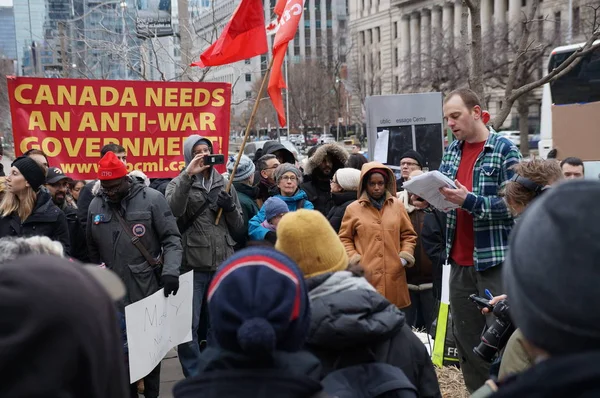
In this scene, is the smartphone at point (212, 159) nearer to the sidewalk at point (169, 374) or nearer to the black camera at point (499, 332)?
the sidewalk at point (169, 374)

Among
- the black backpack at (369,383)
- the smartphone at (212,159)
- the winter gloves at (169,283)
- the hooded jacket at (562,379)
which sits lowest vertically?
the winter gloves at (169,283)

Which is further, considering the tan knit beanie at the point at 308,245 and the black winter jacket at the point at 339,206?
the black winter jacket at the point at 339,206

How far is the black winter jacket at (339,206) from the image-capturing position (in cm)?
731

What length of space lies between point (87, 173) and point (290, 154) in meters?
3.02

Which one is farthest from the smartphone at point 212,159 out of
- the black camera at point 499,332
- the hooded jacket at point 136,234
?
the black camera at point 499,332

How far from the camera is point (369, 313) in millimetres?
2799

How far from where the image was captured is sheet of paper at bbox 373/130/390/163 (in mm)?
9703

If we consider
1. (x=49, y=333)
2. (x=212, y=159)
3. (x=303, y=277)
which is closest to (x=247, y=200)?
(x=212, y=159)

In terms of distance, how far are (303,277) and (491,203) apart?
8.52 ft

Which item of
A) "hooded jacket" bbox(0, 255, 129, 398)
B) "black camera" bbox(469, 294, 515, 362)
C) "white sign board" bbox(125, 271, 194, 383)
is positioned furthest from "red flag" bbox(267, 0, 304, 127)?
"hooded jacket" bbox(0, 255, 129, 398)

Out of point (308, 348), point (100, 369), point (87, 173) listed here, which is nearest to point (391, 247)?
point (87, 173)

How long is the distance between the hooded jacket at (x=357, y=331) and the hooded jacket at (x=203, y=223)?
3.76 metres

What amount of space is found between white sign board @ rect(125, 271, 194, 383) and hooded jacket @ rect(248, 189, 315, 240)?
81 centimetres

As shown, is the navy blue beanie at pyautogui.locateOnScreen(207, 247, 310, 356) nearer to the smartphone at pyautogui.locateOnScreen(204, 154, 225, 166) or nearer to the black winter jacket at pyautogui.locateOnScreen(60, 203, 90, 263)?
the smartphone at pyautogui.locateOnScreen(204, 154, 225, 166)
